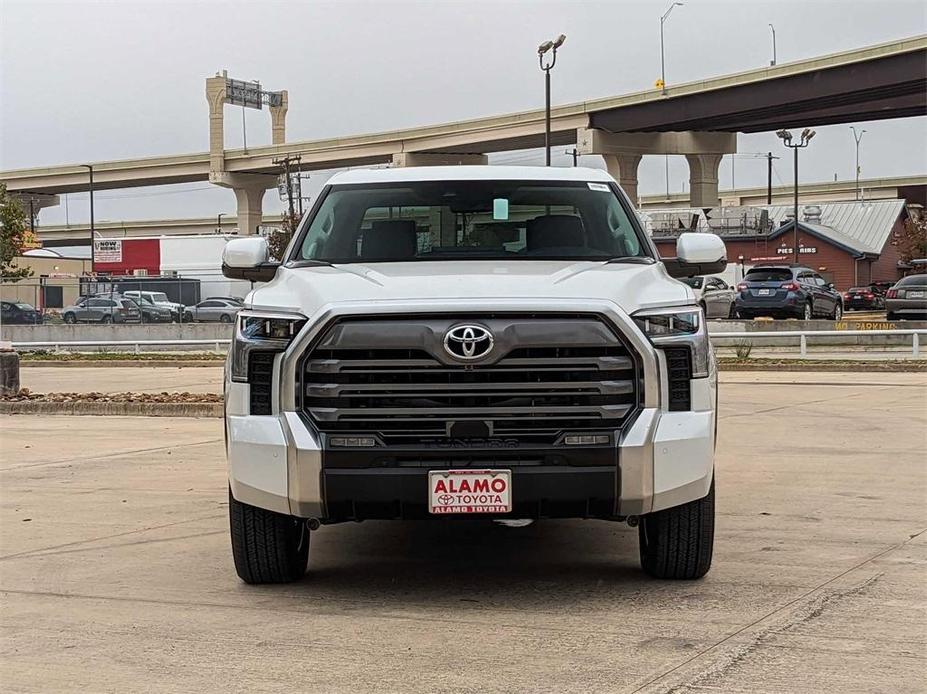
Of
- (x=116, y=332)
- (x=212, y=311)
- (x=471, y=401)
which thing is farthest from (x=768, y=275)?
(x=471, y=401)

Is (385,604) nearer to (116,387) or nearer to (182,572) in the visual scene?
(182,572)

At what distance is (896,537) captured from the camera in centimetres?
732

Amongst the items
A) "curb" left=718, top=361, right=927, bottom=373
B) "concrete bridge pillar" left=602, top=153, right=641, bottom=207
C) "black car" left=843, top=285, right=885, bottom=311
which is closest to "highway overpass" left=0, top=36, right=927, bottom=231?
"concrete bridge pillar" left=602, top=153, right=641, bottom=207

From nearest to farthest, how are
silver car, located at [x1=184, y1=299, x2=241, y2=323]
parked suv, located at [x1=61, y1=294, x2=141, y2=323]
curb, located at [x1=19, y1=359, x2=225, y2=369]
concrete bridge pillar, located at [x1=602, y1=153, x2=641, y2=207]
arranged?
curb, located at [x1=19, y1=359, x2=225, y2=369]
parked suv, located at [x1=61, y1=294, x2=141, y2=323]
silver car, located at [x1=184, y1=299, x2=241, y2=323]
concrete bridge pillar, located at [x1=602, y1=153, x2=641, y2=207]

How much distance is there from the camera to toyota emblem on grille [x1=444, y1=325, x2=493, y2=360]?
547 centimetres

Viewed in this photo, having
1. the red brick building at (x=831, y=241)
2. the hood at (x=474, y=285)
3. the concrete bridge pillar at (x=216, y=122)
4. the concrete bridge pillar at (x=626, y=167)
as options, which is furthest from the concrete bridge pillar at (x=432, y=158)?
the hood at (x=474, y=285)

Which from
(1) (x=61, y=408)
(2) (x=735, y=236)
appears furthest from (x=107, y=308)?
(2) (x=735, y=236)

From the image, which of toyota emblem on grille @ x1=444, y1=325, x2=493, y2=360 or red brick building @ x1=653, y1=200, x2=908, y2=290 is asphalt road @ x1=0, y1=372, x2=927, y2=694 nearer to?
toyota emblem on grille @ x1=444, y1=325, x2=493, y2=360

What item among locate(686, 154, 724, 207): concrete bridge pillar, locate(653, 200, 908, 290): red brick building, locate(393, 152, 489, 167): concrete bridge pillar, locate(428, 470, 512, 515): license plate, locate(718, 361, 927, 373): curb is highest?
locate(393, 152, 489, 167): concrete bridge pillar

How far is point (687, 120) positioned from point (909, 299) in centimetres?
4456

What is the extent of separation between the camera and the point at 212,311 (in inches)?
2089

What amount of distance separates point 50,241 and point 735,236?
10553 centimetres

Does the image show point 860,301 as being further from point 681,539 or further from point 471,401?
point 471,401

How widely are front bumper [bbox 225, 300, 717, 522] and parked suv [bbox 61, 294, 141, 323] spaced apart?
146 ft
